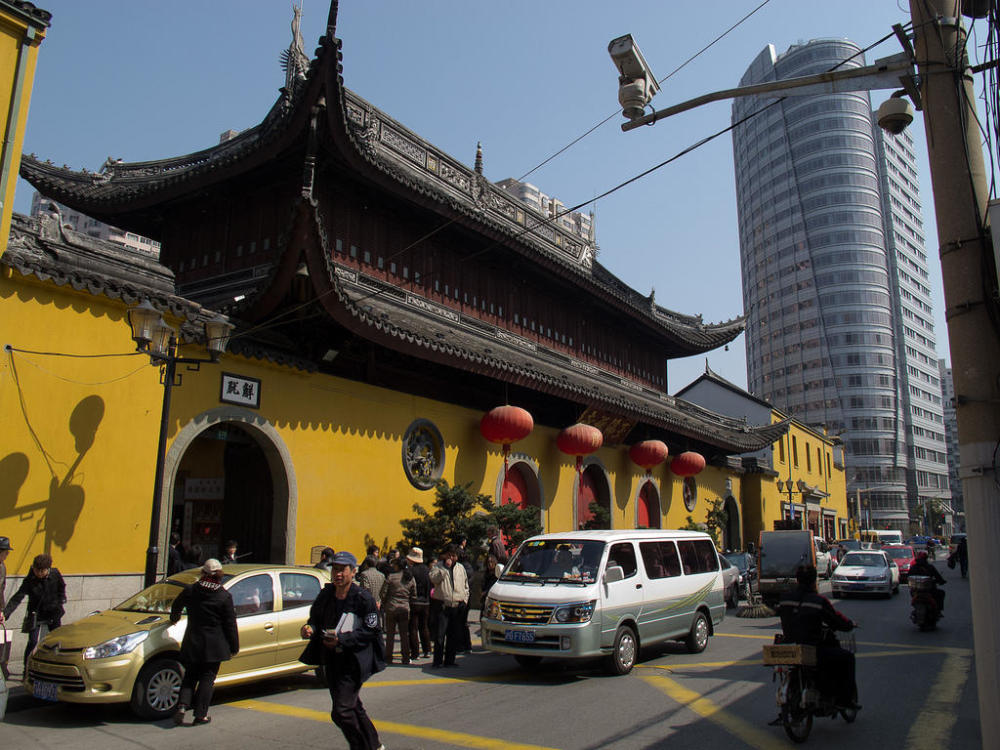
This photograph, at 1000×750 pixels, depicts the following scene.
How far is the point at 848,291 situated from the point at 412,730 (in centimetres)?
8312

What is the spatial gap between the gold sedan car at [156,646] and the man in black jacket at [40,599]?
106 cm

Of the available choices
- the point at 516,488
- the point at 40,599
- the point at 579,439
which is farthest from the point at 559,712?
the point at 579,439

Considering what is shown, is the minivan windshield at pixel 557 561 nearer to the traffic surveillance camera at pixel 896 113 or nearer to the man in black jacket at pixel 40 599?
the man in black jacket at pixel 40 599

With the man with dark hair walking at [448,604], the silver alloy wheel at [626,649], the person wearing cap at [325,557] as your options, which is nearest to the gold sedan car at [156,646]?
the man with dark hair walking at [448,604]

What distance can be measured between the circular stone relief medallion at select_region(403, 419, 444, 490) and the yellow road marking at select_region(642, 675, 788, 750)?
6.97m

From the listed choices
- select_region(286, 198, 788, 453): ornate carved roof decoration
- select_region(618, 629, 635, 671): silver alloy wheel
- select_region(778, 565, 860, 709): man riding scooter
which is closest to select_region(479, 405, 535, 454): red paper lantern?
select_region(286, 198, 788, 453): ornate carved roof decoration

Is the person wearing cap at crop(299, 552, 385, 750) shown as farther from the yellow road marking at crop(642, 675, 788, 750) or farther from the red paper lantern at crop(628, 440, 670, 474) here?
the red paper lantern at crop(628, 440, 670, 474)

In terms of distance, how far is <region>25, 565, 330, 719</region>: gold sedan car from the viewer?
266 inches

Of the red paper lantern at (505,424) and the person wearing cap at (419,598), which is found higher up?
the red paper lantern at (505,424)

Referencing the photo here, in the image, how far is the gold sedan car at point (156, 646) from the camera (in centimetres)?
675

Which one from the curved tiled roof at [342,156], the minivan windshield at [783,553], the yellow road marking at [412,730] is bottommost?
the yellow road marking at [412,730]

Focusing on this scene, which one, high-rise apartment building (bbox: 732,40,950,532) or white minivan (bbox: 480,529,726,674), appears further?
high-rise apartment building (bbox: 732,40,950,532)

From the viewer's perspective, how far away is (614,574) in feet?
30.7

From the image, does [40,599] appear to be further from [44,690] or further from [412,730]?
[412,730]
